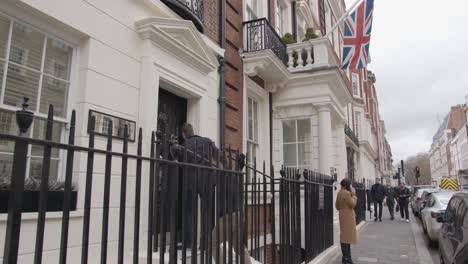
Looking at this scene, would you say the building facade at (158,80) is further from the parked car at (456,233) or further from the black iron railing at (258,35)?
the parked car at (456,233)

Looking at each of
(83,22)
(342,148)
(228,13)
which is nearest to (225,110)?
(228,13)

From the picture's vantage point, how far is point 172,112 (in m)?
6.93

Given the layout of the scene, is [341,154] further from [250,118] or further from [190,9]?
[190,9]

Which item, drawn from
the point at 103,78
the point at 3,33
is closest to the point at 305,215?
the point at 103,78

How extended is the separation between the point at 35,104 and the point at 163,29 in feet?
7.99

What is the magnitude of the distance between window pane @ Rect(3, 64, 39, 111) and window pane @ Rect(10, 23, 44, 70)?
0.10 m

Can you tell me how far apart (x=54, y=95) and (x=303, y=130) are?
27.9ft

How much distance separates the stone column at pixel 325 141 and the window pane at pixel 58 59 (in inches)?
303

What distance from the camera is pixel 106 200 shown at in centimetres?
205

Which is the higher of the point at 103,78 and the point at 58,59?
the point at 58,59

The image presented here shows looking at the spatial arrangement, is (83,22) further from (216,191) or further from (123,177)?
(123,177)

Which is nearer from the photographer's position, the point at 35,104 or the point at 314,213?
the point at 35,104

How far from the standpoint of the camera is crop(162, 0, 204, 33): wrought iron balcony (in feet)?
21.3

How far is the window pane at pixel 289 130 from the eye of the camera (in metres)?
11.7
